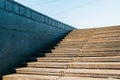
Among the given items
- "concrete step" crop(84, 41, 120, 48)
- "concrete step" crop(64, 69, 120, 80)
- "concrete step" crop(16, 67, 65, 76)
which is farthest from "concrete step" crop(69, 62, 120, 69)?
"concrete step" crop(84, 41, 120, 48)

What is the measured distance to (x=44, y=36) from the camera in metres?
9.36

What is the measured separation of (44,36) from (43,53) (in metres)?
1.34

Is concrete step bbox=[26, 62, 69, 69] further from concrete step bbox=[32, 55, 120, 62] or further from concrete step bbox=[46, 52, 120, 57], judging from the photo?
concrete step bbox=[46, 52, 120, 57]

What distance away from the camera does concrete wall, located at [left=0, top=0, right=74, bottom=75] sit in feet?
20.5

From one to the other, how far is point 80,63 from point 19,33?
2.79 m

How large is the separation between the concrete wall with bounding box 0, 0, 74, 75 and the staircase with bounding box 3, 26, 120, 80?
49cm

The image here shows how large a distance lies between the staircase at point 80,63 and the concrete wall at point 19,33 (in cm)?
49

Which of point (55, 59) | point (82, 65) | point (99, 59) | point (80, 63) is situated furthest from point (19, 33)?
point (99, 59)

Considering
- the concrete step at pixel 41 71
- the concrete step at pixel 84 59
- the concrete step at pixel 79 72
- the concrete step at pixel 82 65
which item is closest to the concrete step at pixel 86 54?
the concrete step at pixel 84 59

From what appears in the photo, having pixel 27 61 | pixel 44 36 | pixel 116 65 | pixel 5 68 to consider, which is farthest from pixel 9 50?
pixel 116 65

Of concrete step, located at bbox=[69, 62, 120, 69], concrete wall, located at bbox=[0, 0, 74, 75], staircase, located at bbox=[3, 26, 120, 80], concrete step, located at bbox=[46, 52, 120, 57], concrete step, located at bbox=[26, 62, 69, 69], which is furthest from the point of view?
concrete step, located at bbox=[46, 52, 120, 57]

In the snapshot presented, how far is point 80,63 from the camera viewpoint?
6355 millimetres

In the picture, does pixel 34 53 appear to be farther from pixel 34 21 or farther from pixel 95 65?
pixel 95 65

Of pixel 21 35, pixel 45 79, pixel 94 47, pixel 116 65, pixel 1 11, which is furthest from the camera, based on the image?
pixel 94 47
